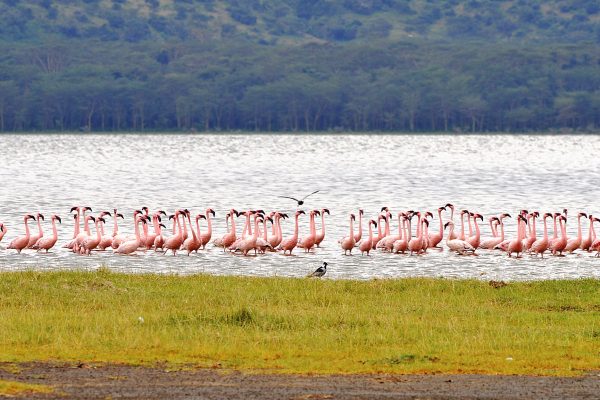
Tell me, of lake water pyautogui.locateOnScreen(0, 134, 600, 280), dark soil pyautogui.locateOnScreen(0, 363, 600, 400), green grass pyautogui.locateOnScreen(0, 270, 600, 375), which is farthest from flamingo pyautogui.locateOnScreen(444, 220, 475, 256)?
dark soil pyautogui.locateOnScreen(0, 363, 600, 400)

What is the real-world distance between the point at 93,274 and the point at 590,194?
6044 cm

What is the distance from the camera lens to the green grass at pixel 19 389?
49.4 ft

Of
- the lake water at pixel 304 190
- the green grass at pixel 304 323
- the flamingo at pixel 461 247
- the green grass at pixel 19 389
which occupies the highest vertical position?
the green grass at pixel 19 389

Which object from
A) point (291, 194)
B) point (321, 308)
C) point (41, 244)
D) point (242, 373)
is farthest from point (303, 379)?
point (291, 194)

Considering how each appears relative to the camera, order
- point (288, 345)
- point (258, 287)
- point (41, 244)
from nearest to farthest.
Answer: point (288, 345), point (258, 287), point (41, 244)

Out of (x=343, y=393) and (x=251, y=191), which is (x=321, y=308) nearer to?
(x=343, y=393)

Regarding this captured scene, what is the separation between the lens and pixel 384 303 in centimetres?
2450

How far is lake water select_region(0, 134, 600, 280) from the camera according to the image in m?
37.0

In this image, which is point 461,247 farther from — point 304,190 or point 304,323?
point 304,190

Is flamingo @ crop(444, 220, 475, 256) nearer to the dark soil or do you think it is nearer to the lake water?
the lake water

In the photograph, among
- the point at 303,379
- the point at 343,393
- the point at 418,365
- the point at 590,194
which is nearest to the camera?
the point at 343,393

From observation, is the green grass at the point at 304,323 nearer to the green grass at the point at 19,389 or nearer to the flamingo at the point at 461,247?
the green grass at the point at 19,389

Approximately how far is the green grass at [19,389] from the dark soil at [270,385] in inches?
6.9

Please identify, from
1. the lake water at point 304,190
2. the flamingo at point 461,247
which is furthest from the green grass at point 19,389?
the flamingo at point 461,247
